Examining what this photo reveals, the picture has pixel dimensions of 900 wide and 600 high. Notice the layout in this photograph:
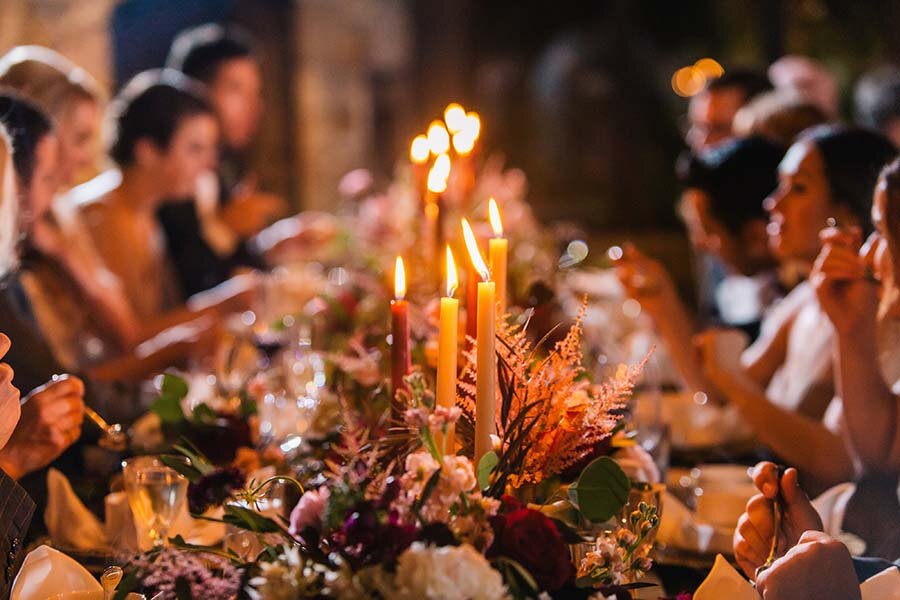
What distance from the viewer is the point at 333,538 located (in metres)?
0.95

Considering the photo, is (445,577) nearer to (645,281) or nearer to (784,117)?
(645,281)

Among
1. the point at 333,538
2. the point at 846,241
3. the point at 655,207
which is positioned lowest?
the point at 655,207

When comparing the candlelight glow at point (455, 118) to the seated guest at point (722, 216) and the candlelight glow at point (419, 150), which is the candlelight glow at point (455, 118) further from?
the seated guest at point (722, 216)

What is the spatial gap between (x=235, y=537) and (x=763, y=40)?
6.60m

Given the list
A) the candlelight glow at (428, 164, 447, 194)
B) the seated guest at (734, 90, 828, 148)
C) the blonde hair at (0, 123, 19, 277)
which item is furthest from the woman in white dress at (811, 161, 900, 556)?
the seated guest at (734, 90, 828, 148)

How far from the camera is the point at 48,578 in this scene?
1.22m

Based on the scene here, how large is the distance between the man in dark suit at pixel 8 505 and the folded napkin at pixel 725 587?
2.50 feet

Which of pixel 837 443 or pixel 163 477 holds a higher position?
pixel 163 477

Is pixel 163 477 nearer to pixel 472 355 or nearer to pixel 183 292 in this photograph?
pixel 472 355

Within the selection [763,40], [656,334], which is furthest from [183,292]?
[763,40]

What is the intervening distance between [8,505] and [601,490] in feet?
2.21

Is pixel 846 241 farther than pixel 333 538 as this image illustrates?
Yes

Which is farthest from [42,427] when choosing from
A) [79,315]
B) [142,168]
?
[142,168]

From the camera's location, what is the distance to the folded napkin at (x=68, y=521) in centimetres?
162
